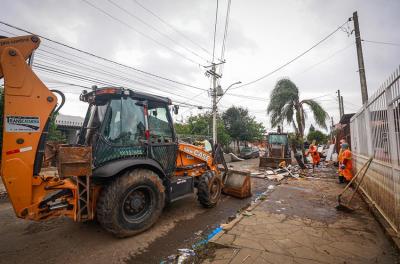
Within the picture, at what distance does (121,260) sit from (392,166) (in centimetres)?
465

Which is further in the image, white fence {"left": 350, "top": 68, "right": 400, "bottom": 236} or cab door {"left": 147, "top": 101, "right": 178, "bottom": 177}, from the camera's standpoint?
cab door {"left": 147, "top": 101, "right": 178, "bottom": 177}

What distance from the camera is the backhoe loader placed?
296 cm

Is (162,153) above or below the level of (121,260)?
above

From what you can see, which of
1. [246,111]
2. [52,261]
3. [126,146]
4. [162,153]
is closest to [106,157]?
[126,146]

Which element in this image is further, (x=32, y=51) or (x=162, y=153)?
(x=162, y=153)

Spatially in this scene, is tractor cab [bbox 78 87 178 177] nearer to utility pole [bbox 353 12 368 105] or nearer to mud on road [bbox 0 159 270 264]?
mud on road [bbox 0 159 270 264]

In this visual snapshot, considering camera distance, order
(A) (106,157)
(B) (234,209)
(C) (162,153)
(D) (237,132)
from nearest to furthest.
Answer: (A) (106,157) < (C) (162,153) < (B) (234,209) < (D) (237,132)

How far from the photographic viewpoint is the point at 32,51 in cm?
320

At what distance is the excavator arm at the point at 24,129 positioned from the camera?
114 inches

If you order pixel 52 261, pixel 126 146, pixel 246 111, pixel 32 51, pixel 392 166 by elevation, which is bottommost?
pixel 52 261

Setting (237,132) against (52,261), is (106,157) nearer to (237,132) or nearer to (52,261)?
(52,261)

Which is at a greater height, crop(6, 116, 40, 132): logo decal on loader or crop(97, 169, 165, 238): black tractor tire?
crop(6, 116, 40, 132): logo decal on loader

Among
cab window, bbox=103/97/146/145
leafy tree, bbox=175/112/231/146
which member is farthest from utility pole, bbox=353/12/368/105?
leafy tree, bbox=175/112/231/146

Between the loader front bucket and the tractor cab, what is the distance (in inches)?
94.0
